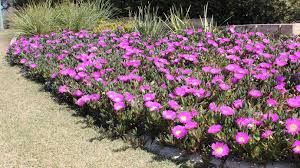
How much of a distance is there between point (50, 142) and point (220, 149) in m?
1.64

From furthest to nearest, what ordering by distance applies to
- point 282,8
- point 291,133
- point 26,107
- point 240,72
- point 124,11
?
point 124,11
point 282,8
point 26,107
point 240,72
point 291,133

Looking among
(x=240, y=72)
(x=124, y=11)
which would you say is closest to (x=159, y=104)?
(x=240, y=72)

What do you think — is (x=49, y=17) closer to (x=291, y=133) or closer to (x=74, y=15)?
(x=74, y=15)

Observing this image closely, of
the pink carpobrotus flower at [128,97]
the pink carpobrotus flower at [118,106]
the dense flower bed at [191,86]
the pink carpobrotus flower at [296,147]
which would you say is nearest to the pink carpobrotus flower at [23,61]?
the dense flower bed at [191,86]

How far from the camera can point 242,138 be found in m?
3.37

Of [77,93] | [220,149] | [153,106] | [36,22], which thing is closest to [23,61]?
[77,93]

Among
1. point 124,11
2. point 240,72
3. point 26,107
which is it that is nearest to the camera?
point 240,72

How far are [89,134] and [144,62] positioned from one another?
1.70 m

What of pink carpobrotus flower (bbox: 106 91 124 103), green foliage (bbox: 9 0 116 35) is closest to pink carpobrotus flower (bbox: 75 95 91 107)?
pink carpobrotus flower (bbox: 106 91 124 103)

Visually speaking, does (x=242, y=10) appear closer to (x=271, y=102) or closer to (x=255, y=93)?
(x=255, y=93)

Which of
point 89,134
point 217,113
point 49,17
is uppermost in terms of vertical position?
point 49,17

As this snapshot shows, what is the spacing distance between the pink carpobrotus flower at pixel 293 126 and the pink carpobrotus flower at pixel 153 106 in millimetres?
1148

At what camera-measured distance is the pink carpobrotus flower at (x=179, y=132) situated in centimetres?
363

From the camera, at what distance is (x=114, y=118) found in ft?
14.3
